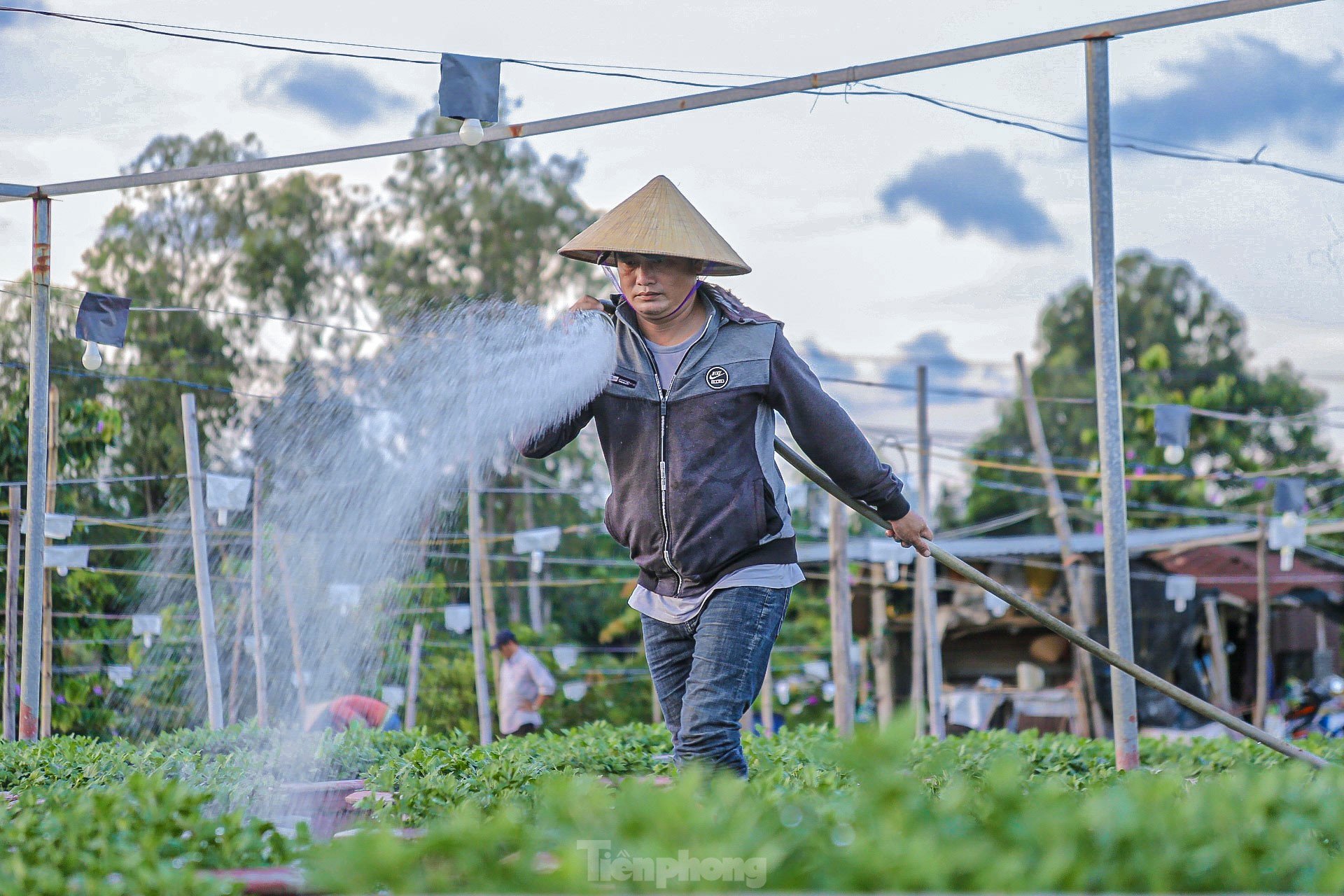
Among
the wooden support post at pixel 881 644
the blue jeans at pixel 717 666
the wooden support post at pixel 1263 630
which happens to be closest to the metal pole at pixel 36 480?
the blue jeans at pixel 717 666

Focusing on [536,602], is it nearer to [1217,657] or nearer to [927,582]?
[927,582]

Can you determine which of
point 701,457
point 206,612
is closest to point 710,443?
point 701,457

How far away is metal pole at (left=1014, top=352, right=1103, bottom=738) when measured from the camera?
19.2m

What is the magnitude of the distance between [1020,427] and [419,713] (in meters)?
18.5

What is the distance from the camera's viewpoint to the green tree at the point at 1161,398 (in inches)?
1240

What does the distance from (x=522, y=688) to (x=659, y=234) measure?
985 centimetres

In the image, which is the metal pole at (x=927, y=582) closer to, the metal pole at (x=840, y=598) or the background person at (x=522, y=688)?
the metal pole at (x=840, y=598)

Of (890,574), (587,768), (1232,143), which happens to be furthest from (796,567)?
(890,574)

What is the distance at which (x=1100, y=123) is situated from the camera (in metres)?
5.62

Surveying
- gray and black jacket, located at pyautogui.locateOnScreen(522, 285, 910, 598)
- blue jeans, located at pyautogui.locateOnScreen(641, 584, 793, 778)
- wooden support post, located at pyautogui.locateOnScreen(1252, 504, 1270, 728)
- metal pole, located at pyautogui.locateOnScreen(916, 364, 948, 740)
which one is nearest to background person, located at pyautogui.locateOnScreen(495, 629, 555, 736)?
metal pole, located at pyautogui.locateOnScreen(916, 364, 948, 740)

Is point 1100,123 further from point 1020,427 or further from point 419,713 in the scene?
point 1020,427

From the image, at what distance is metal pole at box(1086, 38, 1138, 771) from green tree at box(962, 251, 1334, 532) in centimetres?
2496

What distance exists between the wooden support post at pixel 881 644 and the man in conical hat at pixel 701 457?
17.4m

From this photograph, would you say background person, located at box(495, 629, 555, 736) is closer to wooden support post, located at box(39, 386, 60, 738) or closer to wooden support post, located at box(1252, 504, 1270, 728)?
wooden support post, located at box(39, 386, 60, 738)
